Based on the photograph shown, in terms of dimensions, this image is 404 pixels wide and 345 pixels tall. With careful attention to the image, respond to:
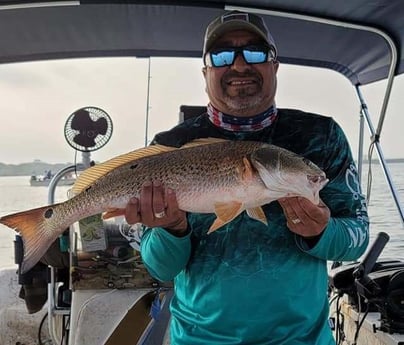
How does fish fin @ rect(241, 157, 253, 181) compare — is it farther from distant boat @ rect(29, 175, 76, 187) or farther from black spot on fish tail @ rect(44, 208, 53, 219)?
distant boat @ rect(29, 175, 76, 187)

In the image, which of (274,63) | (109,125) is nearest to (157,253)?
(274,63)

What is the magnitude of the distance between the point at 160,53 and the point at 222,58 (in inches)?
81.0

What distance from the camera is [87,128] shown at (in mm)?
3672

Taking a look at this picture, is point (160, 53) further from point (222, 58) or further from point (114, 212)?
point (114, 212)

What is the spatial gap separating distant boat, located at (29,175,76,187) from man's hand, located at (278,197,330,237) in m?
1.34

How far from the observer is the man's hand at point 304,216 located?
4.97 ft

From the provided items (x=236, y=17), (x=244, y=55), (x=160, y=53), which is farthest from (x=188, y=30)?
(x=244, y=55)

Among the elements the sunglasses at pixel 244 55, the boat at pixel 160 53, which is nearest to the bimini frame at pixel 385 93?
the boat at pixel 160 53

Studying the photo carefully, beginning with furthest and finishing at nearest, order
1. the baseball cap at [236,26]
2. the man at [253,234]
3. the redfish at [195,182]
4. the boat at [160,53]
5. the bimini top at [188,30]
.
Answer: the bimini top at [188,30] < the boat at [160,53] < the baseball cap at [236,26] < the man at [253,234] < the redfish at [195,182]

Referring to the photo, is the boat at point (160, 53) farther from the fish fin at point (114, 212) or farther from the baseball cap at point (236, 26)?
the fish fin at point (114, 212)

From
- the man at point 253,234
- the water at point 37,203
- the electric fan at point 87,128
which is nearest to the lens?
the man at point 253,234

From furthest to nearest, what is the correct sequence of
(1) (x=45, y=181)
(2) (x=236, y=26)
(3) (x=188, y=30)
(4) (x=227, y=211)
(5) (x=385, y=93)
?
(1) (x=45, y=181)
(5) (x=385, y=93)
(3) (x=188, y=30)
(2) (x=236, y=26)
(4) (x=227, y=211)

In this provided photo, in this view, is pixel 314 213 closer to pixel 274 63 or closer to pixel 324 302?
A: pixel 324 302

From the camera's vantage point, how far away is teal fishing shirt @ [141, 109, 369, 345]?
1.61 metres
